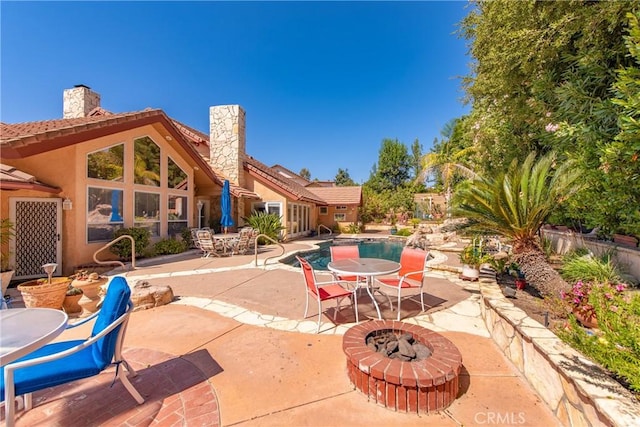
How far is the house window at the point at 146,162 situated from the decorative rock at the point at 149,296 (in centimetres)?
707

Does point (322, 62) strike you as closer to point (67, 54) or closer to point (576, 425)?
point (67, 54)

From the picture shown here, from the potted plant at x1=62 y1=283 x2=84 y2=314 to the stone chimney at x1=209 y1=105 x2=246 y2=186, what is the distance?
11.5m

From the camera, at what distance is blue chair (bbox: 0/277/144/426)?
2232 millimetres

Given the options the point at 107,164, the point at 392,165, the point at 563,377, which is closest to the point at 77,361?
the point at 563,377

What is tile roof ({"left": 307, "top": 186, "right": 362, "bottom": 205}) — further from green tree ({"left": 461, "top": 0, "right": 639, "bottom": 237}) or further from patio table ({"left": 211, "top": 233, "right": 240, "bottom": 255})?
green tree ({"left": 461, "top": 0, "right": 639, "bottom": 237})

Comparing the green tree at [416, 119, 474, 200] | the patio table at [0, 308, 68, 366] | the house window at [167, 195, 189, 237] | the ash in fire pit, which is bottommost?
the ash in fire pit

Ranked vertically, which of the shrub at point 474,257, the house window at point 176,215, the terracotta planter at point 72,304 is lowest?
the terracotta planter at point 72,304

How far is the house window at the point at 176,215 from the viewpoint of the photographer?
1279 cm

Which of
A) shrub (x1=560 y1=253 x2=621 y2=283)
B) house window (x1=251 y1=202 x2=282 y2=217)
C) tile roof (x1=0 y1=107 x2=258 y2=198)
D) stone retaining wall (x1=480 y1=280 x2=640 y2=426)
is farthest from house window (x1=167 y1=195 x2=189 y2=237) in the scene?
shrub (x1=560 y1=253 x2=621 y2=283)

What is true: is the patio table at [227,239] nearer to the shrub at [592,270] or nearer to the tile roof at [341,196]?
the shrub at [592,270]

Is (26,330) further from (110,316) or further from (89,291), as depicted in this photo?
(89,291)

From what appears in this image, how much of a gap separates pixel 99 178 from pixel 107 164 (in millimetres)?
630

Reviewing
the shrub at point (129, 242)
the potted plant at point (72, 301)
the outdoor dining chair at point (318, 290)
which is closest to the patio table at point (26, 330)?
the outdoor dining chair at point (318, 290)

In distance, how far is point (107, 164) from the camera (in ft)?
32.7
